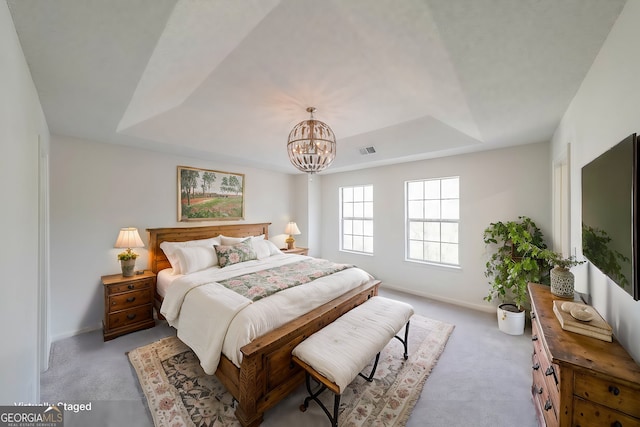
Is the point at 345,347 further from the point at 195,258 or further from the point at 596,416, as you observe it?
the point at 195,258

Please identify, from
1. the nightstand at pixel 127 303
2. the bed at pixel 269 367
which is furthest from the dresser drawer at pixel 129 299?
the bed at pixel 269 367

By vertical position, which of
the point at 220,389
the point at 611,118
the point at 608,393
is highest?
the point at 611,118

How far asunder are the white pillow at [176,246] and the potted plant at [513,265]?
3.95 metres

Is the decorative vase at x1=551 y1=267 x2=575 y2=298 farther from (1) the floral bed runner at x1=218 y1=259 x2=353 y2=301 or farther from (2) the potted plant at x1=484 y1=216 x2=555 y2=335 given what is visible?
(1) the floral bed runner at x1=218 y1=259 x2=353 y2=301

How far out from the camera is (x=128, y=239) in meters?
2.95

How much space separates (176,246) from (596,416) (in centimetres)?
397

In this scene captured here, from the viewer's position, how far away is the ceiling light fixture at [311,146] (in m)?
2.17

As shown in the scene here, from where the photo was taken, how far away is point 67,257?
2.80m

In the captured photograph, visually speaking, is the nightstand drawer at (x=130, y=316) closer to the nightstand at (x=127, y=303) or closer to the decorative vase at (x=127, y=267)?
the nightstand at (x=127, y=303)

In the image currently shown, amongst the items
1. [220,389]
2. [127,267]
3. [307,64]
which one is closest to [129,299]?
[127,267]

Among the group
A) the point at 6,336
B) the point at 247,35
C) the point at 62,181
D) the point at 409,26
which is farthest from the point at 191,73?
the point at 62,181

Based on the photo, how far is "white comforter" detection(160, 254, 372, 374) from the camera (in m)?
1.83

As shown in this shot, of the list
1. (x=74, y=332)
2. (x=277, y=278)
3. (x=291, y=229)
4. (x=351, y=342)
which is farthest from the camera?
(x=291, y=229)

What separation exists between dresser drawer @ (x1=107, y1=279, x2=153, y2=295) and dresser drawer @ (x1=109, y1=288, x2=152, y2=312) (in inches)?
1.8
